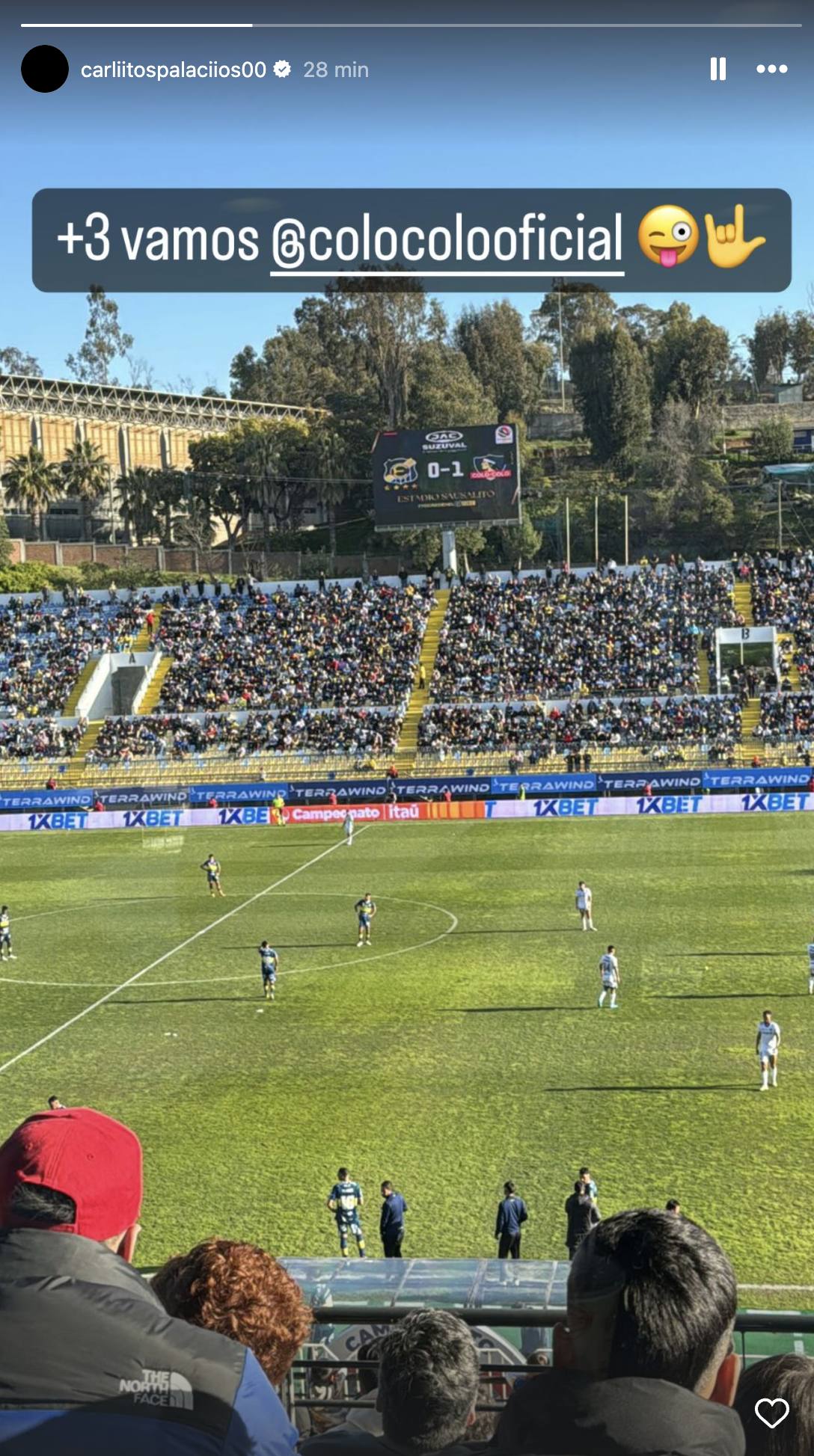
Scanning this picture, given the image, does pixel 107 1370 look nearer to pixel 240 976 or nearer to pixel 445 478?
pixel 240 976

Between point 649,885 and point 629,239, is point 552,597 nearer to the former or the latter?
point 649,885

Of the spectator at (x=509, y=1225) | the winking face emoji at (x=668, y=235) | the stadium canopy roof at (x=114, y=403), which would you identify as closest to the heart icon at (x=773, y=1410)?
the winking face emoji at (x=668, y=235)

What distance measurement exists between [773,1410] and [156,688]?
63859 millimetres

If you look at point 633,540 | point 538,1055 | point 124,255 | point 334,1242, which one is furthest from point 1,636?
point 124,255

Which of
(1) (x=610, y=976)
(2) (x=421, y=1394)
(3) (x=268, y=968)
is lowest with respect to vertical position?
(3) (x=268, y=968)

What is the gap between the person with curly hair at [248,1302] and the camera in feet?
9.53

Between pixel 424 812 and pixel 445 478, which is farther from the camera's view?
pixel 445 478

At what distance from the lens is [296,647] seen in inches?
2613

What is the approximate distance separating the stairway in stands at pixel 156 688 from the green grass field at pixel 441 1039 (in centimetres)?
2260

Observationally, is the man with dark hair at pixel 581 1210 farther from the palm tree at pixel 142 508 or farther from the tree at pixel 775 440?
the tree at pixel 775 440

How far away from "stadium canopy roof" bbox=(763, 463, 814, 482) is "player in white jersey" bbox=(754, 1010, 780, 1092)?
6224 cm

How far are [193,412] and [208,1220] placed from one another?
945cm

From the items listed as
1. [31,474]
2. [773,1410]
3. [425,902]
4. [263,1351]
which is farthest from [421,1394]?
[425,902]

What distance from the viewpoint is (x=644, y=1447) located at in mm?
2273
